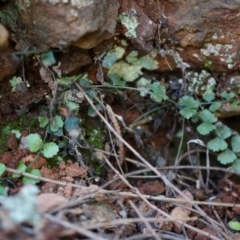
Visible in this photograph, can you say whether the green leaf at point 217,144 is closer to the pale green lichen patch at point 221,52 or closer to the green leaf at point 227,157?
the green leaf at point 227,157

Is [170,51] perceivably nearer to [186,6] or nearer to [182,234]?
[186,6]

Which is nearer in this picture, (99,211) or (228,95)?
(99,211)

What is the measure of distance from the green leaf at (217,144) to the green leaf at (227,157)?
41mm

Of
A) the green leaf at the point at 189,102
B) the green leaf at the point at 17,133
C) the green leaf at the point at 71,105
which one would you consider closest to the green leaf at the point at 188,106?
the green leaf at the point at 189,102

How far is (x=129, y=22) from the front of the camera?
1.77 meters

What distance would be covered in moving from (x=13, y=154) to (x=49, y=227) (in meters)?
0.52

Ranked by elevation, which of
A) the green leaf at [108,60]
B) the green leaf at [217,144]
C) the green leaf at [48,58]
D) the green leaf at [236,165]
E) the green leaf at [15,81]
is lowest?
the green leaf at [236,165]

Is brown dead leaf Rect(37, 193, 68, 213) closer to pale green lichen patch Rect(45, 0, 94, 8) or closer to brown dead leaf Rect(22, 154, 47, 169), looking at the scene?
brown dead leaf Rect(22, 154, 47, 169)

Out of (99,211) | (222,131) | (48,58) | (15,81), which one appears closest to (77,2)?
(48,58)

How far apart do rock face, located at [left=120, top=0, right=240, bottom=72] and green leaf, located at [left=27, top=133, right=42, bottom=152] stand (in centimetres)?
60

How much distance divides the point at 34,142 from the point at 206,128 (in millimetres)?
804

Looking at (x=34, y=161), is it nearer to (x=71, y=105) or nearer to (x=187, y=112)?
(x=71, y=105)

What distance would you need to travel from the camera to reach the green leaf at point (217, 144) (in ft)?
6.34

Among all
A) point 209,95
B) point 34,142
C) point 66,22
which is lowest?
point 209,95
